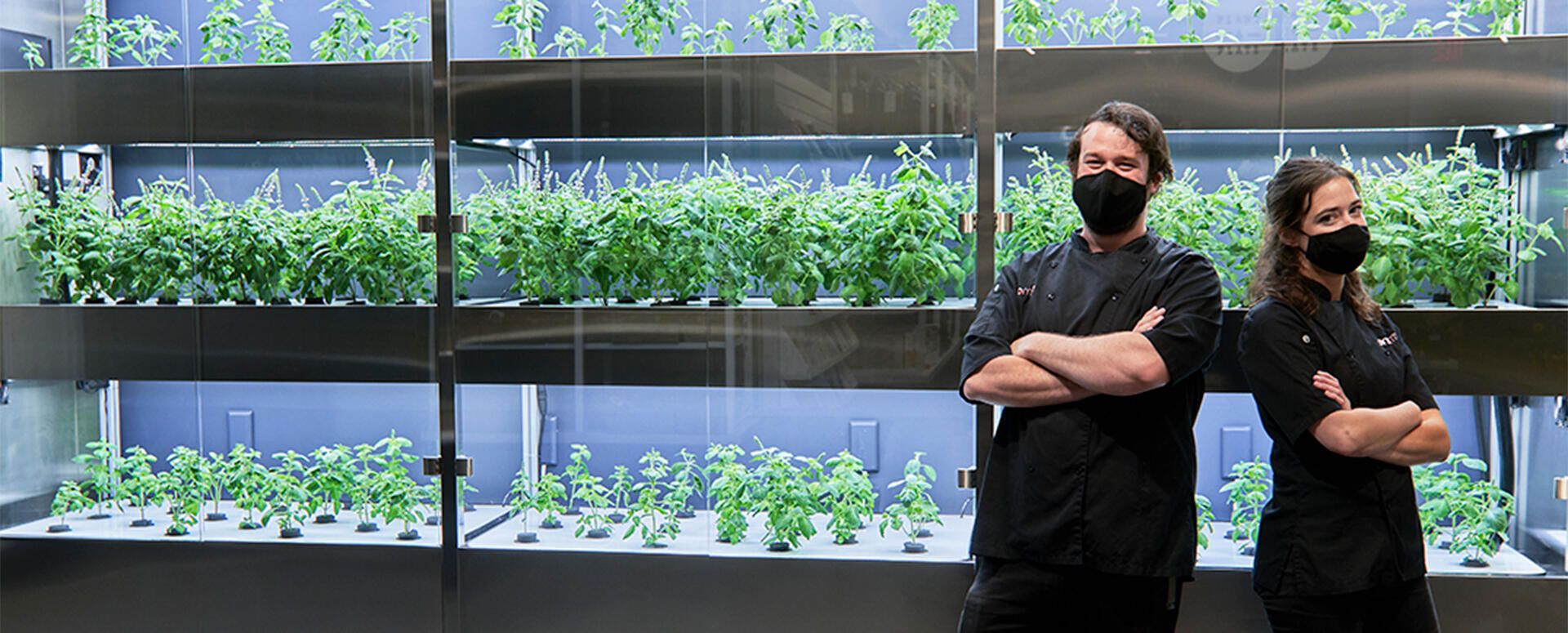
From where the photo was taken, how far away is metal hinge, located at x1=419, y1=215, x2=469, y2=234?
3473 millimetres

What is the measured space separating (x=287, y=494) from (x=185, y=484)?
37 centimetres

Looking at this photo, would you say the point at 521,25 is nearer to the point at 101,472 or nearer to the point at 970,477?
the point at 970,477

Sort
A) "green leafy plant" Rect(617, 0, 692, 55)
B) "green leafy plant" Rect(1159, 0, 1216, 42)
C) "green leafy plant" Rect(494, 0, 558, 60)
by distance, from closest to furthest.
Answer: "green leafy plant" Rect(1159, 0, 1216, 42)
"green leafy plant" Rect(617, 0, 692, 55)
"green leafy plant" Rect(494, 0, 558, 60)

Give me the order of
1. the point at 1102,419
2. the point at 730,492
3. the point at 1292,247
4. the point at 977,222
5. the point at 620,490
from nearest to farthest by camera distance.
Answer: the point at 1102,419
the point at 1292,247
the point at 977,222
the point at 730,492
the point at 620,490

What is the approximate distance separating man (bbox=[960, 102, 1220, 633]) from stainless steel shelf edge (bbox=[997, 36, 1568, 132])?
0.62 meters

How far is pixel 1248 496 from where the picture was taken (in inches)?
126

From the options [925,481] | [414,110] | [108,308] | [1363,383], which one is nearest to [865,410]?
[925,481]

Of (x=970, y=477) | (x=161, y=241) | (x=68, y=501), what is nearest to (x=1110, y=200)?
(x=970, y=477)

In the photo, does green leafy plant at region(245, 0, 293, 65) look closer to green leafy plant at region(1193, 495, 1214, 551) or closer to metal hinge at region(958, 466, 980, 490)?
metal hinge at region(958, 466, 980, 490)

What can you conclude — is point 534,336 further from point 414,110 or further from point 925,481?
point 925,481

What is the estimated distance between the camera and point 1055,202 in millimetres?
3111

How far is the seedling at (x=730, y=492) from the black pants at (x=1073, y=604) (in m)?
1.11

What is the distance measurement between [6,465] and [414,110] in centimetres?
191

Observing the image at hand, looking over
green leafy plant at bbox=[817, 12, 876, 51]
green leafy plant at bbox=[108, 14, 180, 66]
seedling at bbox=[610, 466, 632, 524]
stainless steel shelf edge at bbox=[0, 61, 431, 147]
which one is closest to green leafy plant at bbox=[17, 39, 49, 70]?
stainless steel shelf edge at bbox=[0, 61, 431, 147]
